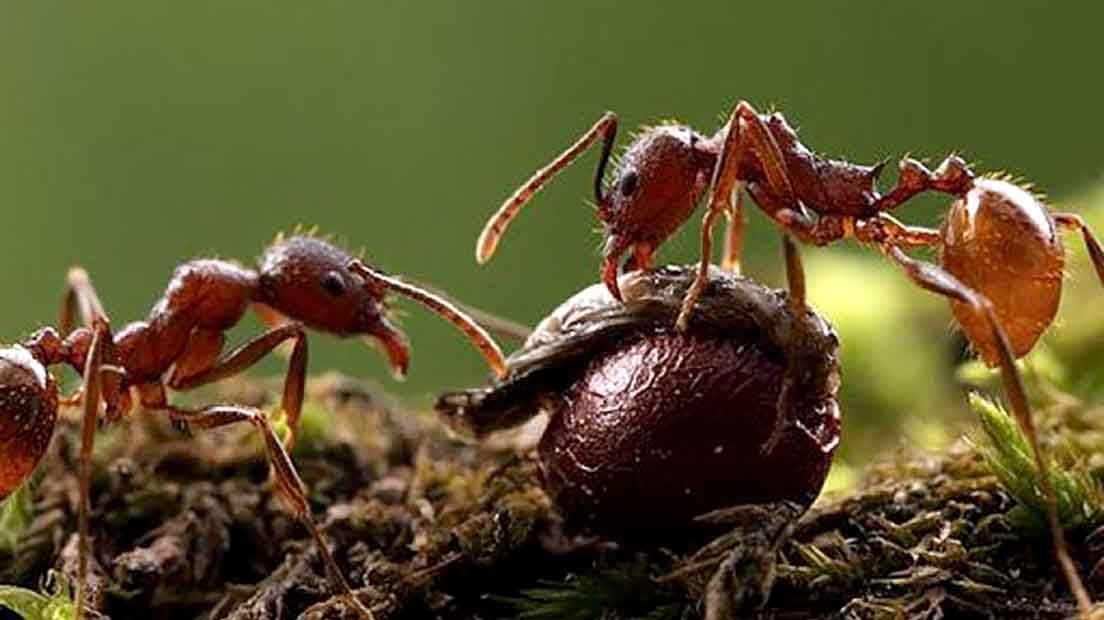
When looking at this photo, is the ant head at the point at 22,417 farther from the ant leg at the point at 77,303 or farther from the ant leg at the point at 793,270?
the ant leg at the point at 793,270

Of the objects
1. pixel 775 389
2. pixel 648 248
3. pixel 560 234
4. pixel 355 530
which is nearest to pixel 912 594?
pixel 775 389

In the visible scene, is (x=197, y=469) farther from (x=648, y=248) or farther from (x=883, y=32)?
(x=883, y=32)

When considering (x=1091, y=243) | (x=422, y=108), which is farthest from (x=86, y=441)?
(x=422, y=108)

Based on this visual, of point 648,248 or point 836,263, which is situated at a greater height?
A: point 836,263

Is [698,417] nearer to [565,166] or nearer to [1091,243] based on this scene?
[565,166]

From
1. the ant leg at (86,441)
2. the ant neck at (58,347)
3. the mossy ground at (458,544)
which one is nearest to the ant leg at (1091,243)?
the mossy ground at (458,544)

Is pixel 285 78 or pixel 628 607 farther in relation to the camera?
pixel 285 78

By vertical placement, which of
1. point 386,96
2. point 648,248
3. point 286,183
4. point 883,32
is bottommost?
point 648,248
